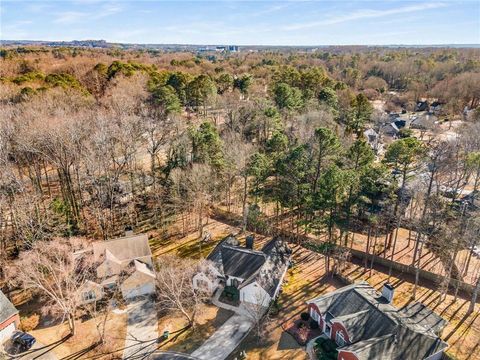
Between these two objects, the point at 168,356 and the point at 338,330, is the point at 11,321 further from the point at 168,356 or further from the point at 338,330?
the point at 338,330

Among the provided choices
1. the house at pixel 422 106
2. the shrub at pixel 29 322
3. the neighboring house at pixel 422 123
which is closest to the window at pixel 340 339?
the shrub at pixel 29 322

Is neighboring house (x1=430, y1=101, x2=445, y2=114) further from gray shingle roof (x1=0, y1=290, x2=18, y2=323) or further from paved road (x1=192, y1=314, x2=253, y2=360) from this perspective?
gray shingle roof (x1=0, y1=290, x2=18, y2=323)

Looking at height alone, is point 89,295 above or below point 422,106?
below

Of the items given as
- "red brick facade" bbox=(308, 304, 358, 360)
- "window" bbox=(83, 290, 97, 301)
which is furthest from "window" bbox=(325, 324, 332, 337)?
"window" bbox=(83, 290, 97, 301)

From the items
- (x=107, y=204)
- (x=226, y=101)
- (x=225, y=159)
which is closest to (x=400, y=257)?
(x=225, y=159)

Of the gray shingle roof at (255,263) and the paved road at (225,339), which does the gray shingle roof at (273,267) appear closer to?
the gray shingle roof at (255,263)

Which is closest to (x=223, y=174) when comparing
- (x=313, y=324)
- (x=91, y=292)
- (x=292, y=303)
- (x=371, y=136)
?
(x=292, y=303)

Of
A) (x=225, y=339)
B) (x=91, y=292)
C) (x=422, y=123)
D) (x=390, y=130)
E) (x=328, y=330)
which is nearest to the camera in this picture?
(x=328, y=330)
